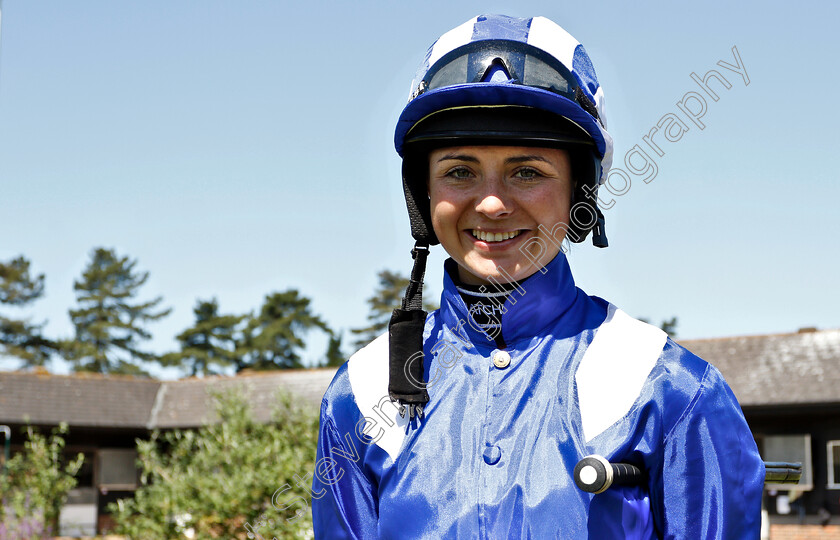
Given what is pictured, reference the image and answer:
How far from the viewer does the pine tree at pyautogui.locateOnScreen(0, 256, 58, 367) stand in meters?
50.0

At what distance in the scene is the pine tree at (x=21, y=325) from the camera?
50.0 meters

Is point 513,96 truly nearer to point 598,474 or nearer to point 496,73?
point 496,73

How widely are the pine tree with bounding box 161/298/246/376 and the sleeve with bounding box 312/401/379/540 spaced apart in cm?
4948

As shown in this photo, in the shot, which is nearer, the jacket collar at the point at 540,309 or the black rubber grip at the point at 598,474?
the black rubber grip at the point at 598,474

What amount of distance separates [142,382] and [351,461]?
22.5 metres

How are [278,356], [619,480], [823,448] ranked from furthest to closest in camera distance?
[278,356] < [823,448] < [619,480]

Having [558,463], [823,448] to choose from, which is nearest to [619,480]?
[558,463]

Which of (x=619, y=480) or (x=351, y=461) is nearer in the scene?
(x=619, y=480)

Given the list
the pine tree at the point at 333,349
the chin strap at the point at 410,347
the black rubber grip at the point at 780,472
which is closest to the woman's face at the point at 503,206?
the chin strap at the point at 410,347

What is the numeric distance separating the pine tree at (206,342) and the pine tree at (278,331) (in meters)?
0.82

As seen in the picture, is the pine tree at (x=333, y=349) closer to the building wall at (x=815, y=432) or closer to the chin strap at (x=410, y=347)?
the building wall at (x=815, y=432)

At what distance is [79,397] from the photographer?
21.2 metres

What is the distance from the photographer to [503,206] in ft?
6.70

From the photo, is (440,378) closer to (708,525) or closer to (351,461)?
(351,461)
